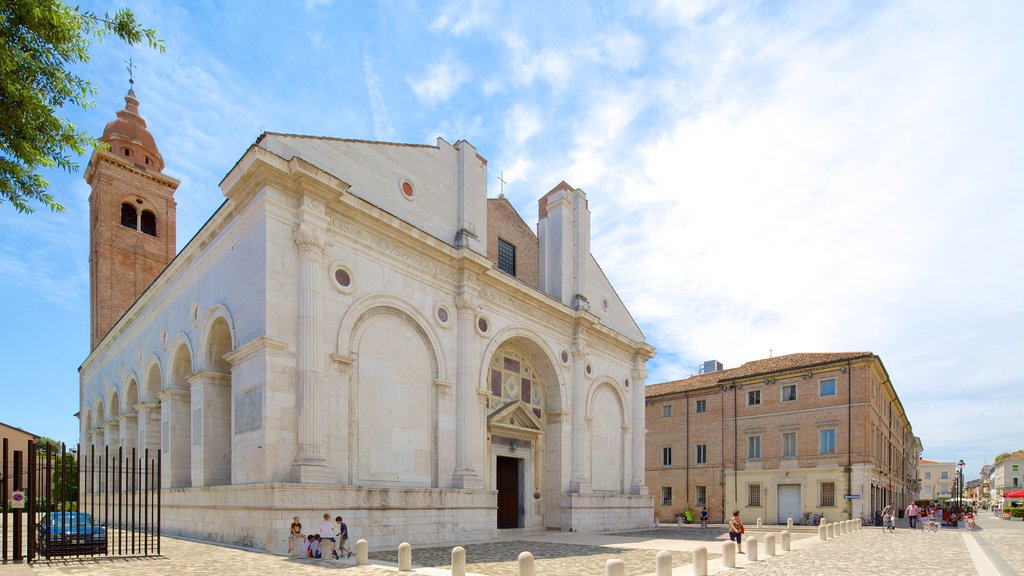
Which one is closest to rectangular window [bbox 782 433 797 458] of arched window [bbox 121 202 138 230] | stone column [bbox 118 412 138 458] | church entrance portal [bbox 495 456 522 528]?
church entrance portal [bbox 495 456 522 528]

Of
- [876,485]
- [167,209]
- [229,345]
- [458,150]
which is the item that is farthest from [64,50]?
[876,485]

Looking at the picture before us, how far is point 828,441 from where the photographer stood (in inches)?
1379

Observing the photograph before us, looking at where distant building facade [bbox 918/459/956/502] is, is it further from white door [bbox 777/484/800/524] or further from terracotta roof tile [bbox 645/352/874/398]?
white door [bbox 777/484/800/524]

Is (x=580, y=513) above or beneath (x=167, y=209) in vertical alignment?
beneath

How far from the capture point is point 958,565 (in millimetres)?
14180

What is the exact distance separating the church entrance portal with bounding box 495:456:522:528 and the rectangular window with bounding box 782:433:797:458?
21.4 metres

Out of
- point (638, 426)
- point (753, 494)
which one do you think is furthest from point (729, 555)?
point (753, 494)

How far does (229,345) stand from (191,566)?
8147 mm

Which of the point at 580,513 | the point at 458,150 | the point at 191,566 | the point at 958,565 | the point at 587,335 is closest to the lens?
the point at 191,566

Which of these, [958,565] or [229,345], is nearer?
[958,565]

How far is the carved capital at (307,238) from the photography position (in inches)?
589

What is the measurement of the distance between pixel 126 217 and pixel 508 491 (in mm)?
30064

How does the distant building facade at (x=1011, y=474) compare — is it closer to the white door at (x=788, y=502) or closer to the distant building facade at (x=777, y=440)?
the distant building facade at (x=777, y=440)

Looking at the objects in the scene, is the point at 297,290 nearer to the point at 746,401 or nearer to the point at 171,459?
the point at 171,459
